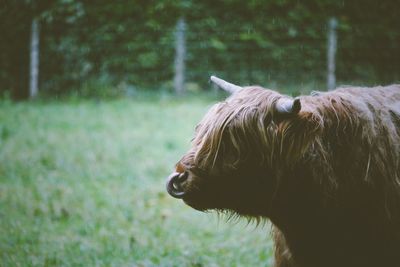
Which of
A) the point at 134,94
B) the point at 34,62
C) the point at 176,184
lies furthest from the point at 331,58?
the point at 176,184

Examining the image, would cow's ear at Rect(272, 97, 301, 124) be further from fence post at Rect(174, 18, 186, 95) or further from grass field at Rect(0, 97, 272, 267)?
fence post at Rect(174, 18, 186, 95)

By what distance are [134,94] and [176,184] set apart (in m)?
12.8

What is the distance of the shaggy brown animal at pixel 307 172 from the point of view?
3.24 meters

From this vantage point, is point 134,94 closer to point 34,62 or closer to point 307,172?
point 34,62

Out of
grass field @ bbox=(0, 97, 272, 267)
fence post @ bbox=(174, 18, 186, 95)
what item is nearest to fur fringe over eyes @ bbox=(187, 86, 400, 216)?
grass field @ bbox=(0, 97, 272, 267)

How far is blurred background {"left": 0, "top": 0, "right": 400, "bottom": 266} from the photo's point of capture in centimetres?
584

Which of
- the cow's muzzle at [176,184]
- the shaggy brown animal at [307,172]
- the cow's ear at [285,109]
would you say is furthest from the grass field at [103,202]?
the cow's ear at [285,109]

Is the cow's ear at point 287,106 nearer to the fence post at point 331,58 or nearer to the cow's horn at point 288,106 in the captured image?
the cow's horn at point 288,106

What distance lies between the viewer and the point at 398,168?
347cm

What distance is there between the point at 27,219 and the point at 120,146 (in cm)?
378

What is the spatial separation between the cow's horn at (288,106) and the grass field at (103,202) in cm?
239

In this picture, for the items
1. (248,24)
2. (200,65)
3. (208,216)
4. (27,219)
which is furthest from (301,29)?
(27,219)

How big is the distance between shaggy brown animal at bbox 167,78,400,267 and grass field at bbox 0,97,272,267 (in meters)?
1.92

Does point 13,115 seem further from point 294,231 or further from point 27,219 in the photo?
point 294,231
